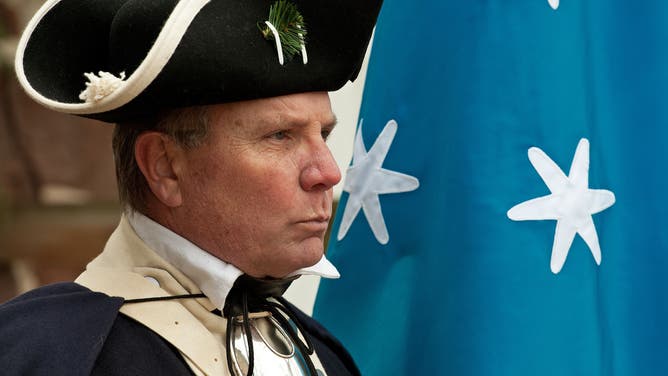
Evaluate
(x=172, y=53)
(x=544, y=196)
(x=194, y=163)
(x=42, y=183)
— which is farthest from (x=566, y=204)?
(x=42, y=183)

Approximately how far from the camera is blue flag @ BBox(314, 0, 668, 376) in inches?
92.5

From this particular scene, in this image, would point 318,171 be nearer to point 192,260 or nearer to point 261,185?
point 261,185

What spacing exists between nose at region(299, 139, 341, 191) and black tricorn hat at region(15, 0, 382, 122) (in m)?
0.12

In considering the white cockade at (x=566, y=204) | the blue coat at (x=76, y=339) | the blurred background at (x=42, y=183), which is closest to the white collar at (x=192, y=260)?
the blue coat at (x=76, y=339)

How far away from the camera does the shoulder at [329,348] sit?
246 cm

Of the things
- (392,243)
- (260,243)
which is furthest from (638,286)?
(260,243)

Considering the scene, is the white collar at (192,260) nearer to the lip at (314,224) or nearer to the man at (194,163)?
the man at (194,163)

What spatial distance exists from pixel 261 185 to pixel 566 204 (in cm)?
70

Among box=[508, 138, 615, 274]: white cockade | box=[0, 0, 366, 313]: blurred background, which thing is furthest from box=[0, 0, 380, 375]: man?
box=[0, 0, 366, 313]: blurred background

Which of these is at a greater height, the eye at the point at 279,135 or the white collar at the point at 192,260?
the eye at the point at 279,135

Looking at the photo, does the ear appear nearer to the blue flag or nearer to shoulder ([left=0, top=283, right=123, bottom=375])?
shoulder ([left=0, top=283, right=123, bottom=375])

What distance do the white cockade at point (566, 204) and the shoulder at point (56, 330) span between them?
0.89 meters

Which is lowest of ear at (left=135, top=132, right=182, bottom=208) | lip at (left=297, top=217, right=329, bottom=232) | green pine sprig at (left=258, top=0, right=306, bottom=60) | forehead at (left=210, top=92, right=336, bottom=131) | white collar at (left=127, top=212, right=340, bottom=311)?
white collar at (left=127, top=212, right=340, bottom=311)

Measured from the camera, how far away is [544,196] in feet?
7.88
